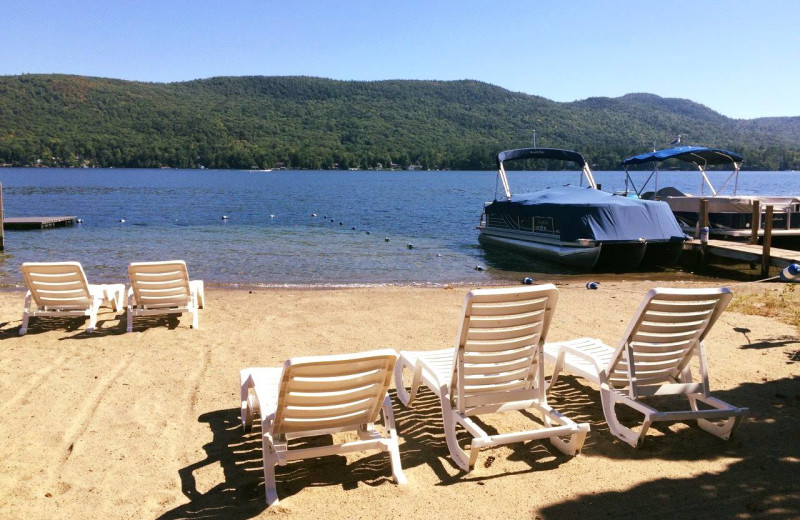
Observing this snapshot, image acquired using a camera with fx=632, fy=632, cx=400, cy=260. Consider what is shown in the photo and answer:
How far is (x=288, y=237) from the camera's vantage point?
2614cm

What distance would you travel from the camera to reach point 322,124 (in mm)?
145375

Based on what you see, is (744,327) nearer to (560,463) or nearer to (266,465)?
(560,463)

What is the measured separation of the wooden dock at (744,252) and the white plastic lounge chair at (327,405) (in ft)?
44.5

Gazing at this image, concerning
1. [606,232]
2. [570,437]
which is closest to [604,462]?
[570,437]

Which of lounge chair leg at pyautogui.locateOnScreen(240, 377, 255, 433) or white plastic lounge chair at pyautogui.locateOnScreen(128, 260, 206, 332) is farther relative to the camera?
white plastic lounge chair at pyautogui.locateOnScreen(128, 260, 206, 332)

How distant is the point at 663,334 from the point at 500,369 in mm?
1249

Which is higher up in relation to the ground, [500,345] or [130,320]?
[500,345]

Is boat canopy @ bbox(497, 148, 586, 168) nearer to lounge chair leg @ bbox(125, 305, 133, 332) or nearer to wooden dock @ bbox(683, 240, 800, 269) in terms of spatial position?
wooden dock @ bbox(683, 240, 800, 269)

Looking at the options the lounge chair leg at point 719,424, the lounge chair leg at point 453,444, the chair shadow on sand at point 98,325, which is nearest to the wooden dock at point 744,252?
the lounge chair leg at point 719,424

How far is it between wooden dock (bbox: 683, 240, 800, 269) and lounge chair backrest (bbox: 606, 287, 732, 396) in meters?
11.5

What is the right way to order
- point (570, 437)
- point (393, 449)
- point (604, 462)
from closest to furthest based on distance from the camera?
1. point (393, 449)
2. point (604, 462)
3. point (570, 437)

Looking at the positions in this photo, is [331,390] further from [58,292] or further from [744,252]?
[744,252]

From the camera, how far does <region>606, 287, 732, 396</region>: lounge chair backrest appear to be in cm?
439

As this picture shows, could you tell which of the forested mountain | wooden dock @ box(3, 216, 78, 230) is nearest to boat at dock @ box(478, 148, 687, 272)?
wooden dock @ box(3, 216, 78, 230)
